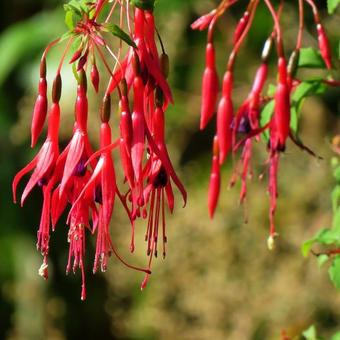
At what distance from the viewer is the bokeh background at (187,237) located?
3121 mm

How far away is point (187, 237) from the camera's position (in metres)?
4.04

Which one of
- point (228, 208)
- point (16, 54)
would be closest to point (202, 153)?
point (228, 208)

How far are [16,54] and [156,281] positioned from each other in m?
1.54

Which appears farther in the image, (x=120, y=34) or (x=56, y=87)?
(x=56, y=87)

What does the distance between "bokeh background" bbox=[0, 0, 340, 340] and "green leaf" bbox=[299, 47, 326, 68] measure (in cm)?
128

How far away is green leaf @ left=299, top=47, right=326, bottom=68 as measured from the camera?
145cm

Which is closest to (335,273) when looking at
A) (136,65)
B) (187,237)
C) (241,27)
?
(241,27)

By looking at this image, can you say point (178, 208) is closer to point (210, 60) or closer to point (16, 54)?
point (16, 54)

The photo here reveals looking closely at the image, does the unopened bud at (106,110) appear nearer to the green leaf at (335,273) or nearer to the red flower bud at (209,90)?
the red flower bud at (209,90)

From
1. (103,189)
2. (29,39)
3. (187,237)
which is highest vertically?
(29,39)

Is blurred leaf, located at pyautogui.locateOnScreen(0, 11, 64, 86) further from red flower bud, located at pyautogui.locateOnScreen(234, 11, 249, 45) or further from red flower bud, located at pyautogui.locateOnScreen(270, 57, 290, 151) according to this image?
red flower bud, located at pyautogui.locateOnScreen(270, 57, 290, 151)

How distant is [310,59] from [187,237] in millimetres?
2627

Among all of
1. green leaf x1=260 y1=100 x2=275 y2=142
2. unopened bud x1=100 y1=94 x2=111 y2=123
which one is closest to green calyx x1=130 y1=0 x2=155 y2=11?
unopened bud x1=100 y1=94 x2=111 y2=123

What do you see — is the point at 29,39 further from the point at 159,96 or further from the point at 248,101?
the point at 159,96
